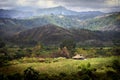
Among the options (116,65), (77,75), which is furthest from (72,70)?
(116,65)

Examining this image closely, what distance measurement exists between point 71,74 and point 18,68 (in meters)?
18.7

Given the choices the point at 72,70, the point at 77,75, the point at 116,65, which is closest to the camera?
the point at 77,75

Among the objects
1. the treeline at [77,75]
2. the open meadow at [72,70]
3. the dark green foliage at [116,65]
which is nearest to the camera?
the treeline at [77,75]

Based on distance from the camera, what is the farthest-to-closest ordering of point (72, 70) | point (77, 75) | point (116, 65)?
1. point (116, 65)
2. point (72, 70)
3. point (77, 75)

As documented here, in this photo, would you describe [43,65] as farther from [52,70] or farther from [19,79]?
[19,79]

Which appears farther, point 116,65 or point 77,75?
point 116,65

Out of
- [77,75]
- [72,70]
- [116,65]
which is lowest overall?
[116,65]

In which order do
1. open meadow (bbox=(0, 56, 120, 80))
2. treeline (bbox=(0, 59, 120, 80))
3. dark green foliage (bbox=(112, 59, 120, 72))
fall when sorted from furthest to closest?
dark green foliage (bbox=(112, 59, 120, 72)), open meadow (bbox=(0, 56, 120, 80)), treeline (bbox=(0, 59, 120, 80))

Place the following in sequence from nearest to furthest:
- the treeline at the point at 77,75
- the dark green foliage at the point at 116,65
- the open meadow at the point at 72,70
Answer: the treeline at the point at 77,75, the open meadow at the point at 72,70, the dark green foliage at the point at 116,65

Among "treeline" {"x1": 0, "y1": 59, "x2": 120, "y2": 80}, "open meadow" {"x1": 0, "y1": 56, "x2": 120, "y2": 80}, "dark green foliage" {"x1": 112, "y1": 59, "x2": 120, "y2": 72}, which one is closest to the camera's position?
"treeline" {"x1": 0, "y1": 59, "x2": 120, "y2": 80}

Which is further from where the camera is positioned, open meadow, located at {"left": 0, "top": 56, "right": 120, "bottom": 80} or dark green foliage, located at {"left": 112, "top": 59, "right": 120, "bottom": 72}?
dark green foliage, located at {"left": 112, "top": 59, "right": 120, "bottom": 72}

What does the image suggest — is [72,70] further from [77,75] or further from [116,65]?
[116,65]

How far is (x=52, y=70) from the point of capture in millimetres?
74625

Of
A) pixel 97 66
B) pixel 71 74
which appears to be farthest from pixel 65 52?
pixel 71 74
